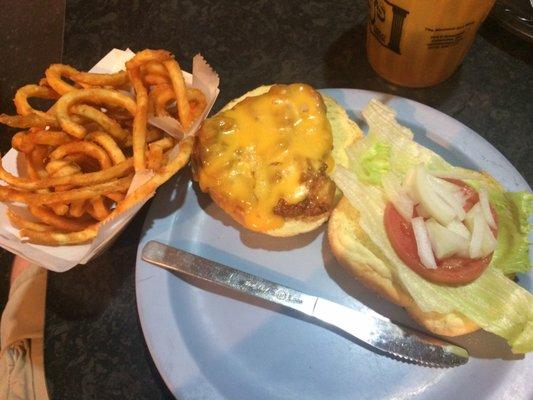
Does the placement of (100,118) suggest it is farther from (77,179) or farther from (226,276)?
(226,276)

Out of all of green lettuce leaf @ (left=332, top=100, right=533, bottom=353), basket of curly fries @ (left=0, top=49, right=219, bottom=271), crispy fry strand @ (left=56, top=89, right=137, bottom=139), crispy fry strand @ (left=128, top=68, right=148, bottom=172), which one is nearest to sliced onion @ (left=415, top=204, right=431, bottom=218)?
green lettuce leaf @ (left=332, top=100, right=533, bottom=353)

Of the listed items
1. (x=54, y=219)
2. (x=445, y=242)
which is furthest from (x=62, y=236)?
(x=445, y=242)

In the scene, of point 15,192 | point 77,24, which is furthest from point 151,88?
point 77,24

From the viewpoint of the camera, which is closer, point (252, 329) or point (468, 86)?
point (252, 329)

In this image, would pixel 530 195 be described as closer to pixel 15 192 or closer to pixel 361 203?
pixel 361 203

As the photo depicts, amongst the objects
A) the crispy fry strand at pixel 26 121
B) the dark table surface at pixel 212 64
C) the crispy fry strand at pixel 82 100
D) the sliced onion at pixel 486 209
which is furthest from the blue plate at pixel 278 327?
the crispy fry strand at pixel 26 121
